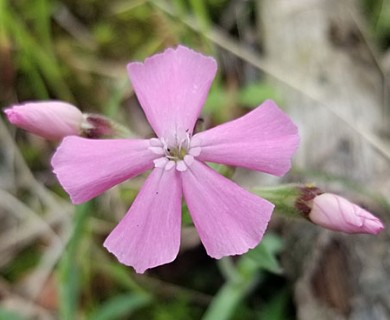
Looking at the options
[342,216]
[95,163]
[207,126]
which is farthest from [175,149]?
[207,126]

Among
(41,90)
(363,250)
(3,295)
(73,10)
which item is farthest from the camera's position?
(73,10)

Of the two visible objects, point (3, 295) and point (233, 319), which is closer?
point (233, 319)

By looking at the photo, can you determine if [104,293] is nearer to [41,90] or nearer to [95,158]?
[41,90]

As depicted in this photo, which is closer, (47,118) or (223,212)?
(223,212)

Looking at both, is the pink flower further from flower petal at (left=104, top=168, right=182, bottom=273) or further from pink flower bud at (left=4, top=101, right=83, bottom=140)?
pink flower bud at (left=4, top=101, right=83, bottom=140)

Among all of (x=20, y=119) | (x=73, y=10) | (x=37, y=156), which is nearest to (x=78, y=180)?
(x=20, y=119)

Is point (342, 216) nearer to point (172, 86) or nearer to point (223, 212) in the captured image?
point (223, 212)
